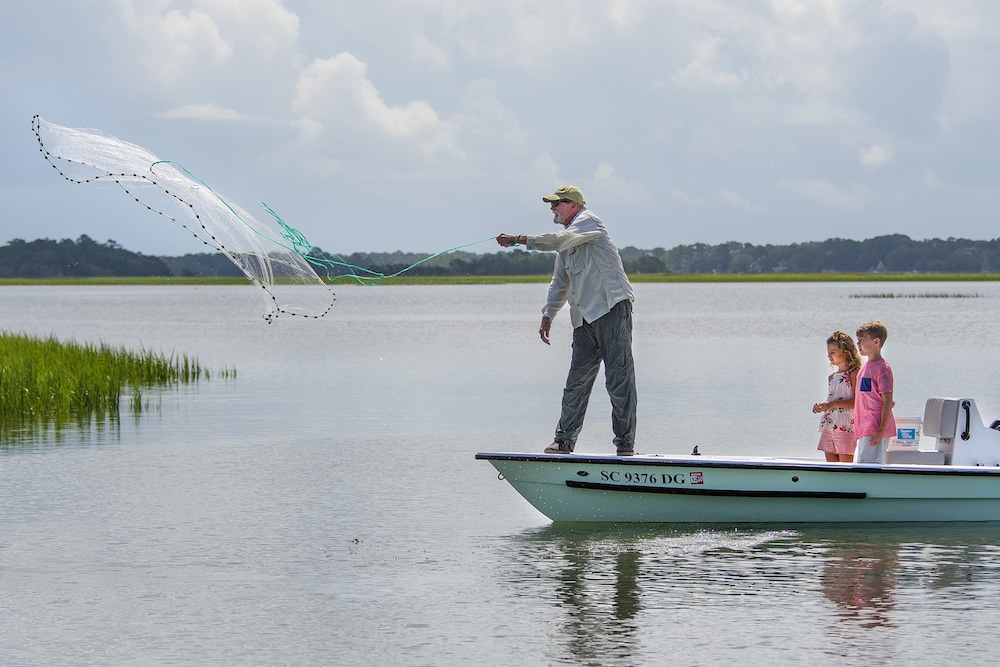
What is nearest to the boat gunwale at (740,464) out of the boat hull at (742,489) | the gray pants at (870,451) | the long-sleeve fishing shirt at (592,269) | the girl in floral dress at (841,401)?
the boat hull at (742,489)

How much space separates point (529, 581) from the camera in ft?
29.9

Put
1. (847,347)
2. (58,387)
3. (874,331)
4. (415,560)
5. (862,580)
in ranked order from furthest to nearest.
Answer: (58,387) < (847,347) < (874,331) < (415,560) < (862,580)

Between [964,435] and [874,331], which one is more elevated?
[874,331]

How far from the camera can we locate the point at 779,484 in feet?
34.4

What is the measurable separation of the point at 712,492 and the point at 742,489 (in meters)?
0.23

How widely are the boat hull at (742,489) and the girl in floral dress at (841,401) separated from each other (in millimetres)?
588

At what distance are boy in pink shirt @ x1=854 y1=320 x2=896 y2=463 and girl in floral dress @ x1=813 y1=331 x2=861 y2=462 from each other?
35 cm

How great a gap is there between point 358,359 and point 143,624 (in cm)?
2495

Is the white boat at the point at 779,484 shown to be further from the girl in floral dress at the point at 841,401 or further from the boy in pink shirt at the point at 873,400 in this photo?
the girl in floral dress at the point at 841,401

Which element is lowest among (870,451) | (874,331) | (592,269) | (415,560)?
(415,560)

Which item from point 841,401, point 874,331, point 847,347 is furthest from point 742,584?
point 847,347

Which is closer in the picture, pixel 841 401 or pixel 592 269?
pixel 592 269

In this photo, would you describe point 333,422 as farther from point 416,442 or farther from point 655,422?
point 655,422

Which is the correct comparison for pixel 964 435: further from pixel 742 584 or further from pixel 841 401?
pixel 742 584
